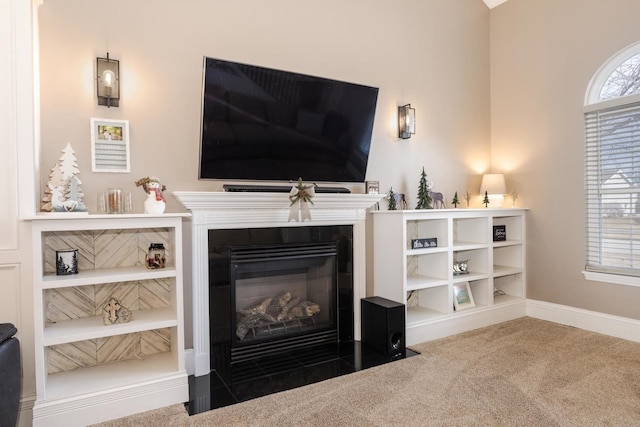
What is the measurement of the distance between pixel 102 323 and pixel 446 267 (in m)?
2.70

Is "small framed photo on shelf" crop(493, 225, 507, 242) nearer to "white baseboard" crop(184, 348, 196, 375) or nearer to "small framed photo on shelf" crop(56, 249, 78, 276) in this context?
"white baseboard" crop(184, 348, 196, 375)

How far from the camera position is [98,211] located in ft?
7.98

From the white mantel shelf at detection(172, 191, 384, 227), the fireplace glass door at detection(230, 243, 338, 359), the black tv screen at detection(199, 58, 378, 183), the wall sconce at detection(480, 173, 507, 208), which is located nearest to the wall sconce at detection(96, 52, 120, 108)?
the black tv screen at detection(199, 58, 378, 183)

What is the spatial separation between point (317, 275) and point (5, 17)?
2535 mm

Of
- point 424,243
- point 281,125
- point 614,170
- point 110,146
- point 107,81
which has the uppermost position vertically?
point 107,81

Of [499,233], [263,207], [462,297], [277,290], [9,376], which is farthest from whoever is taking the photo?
[499,233]

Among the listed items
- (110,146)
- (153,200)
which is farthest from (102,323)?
(110,146)

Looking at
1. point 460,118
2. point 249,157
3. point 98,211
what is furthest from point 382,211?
point 98,211

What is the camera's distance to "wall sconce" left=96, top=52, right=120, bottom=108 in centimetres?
242

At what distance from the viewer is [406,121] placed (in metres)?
3.60

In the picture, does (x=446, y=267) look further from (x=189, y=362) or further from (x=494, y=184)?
(x=189, y=362)

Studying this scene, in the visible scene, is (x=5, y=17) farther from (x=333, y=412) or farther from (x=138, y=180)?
(x=333, y=412)

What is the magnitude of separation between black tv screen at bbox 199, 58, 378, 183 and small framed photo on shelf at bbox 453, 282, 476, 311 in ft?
4.55

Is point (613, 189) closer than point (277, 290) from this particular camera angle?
No
